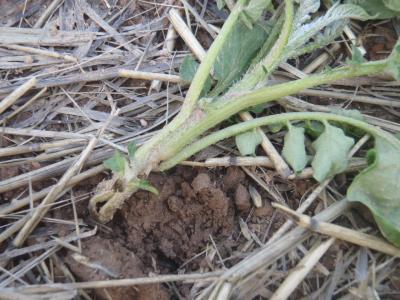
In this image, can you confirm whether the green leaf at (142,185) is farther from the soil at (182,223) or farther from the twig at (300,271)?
the twig at (300,271)

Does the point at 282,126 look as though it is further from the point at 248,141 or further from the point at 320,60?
the point at 320,60

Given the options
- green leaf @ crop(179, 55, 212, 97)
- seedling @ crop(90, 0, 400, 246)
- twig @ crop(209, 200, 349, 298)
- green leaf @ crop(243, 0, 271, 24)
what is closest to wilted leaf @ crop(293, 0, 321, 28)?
seedling @ crop(90, 0, 400, 246)

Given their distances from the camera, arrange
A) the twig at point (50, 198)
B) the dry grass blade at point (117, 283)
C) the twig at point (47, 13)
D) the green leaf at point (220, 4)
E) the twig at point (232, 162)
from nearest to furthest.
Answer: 1. the dry grass blade at point (117, 283)
2. the twig at point (50, 198)
3. the twig at point (232, 162)
4. the green leaf at point (220, 4)
5. the twig at point (47, 13)

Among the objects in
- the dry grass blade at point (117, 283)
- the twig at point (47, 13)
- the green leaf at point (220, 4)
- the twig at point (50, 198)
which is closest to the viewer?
the dry grass blade at point (117, 283)

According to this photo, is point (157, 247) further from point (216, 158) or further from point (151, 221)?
point (216, 158)

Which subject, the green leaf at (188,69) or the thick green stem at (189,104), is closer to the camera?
the thick green stem at (189,104)

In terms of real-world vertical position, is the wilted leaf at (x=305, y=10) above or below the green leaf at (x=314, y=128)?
above

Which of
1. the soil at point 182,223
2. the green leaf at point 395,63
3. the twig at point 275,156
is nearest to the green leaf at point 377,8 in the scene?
the green leaf at point 395,63
